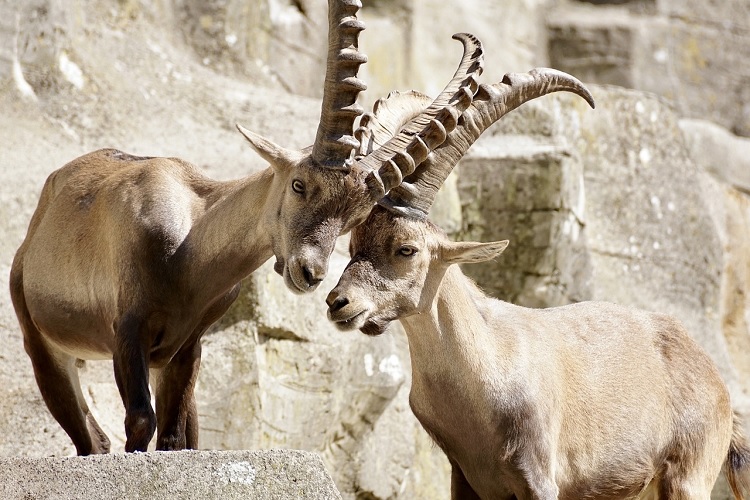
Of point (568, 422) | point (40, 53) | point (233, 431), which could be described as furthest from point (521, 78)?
point (40, 53)

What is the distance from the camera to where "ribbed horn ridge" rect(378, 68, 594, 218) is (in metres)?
6.41

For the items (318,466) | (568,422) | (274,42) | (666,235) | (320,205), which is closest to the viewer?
(318,466)

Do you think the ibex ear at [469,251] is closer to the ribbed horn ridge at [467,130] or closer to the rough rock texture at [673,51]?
the ribbed horn ridge at [467,130]

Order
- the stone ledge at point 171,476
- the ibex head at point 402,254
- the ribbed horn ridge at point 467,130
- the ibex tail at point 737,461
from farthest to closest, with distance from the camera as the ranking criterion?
the ibex tail at point 737,461
the ribbed horn ridge at point 467,130
the ibex head at point 402,254
the stone ledge at point 171,476

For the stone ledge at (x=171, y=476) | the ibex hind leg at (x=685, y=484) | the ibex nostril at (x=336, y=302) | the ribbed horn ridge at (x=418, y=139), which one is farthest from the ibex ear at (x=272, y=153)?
the ibex hind leg at (x=685, y=484)

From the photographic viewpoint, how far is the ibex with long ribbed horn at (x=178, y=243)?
243 inches

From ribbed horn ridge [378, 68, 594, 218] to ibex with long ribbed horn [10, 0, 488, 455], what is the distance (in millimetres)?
105

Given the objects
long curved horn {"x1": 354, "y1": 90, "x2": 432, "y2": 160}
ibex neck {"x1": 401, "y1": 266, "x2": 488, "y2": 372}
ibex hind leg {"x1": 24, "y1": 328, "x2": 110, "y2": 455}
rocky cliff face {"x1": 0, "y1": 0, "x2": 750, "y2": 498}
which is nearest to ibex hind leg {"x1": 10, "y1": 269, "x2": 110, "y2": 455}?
ibex hind leg {"x1": 24, "y1": 328, "x2": 110, "y2": 455}

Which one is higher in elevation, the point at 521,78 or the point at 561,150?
the point at 521,78

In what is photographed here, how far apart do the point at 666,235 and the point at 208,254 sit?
7751 millimetres

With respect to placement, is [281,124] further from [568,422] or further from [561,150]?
[568,422]

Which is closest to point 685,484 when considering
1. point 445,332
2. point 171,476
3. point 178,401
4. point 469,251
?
point 445,332

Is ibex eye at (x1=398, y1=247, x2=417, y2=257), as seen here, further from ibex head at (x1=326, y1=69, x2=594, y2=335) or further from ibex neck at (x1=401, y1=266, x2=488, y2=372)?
ibex neck at (x1=401, y1=266, x2=488, y2=372)

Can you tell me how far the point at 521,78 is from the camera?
685cm
